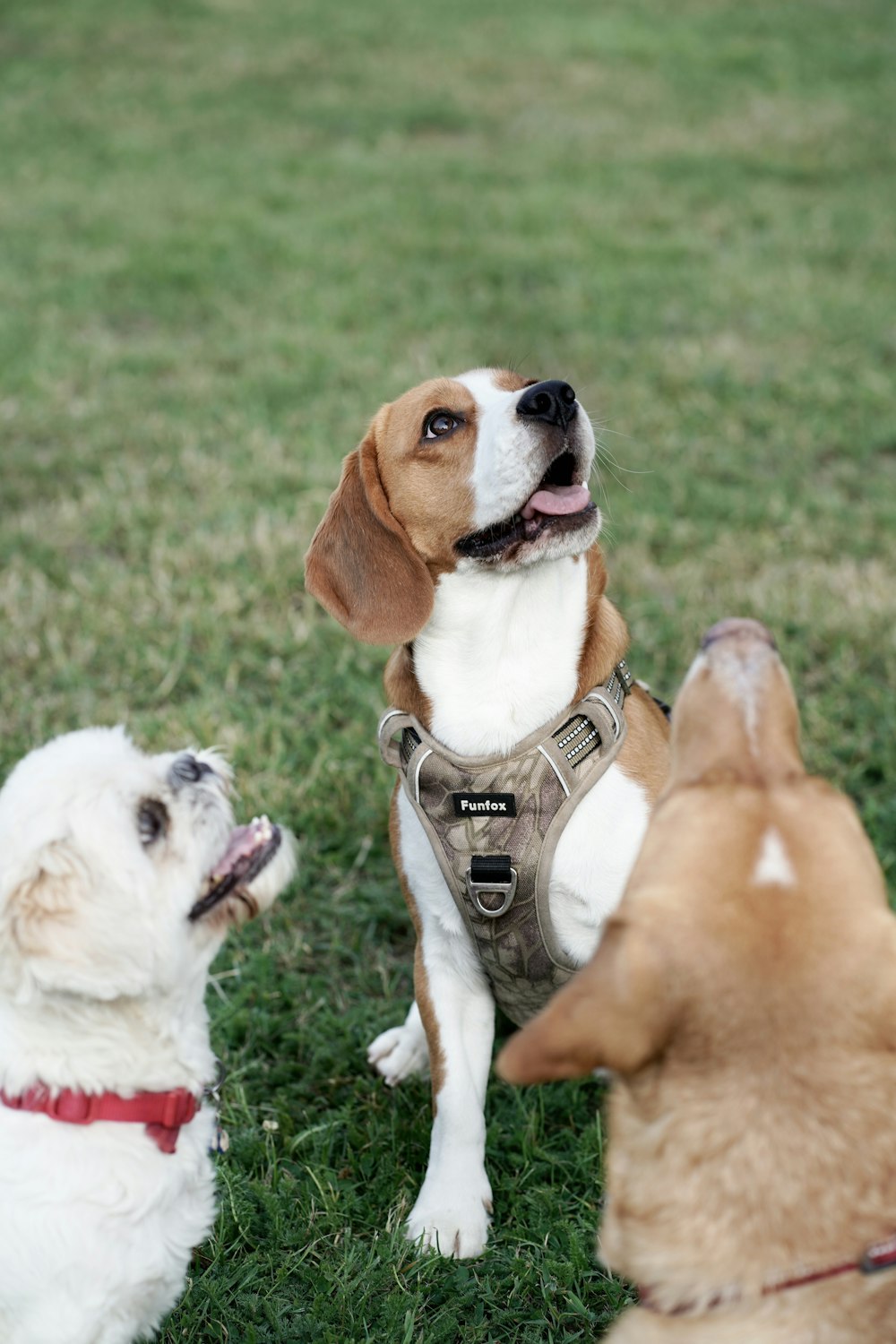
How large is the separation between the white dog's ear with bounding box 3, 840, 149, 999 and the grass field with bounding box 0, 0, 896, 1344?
1086mm

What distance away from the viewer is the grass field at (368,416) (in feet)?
10.9

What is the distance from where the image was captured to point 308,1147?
337 cm

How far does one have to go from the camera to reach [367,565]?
11.5ft

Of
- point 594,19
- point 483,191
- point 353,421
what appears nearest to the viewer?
point 353,421

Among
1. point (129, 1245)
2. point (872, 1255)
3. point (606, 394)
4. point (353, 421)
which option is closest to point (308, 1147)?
point (129, 1245)

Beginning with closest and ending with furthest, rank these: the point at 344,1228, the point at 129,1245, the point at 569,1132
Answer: the point at 129,1245 → the point at 344,1228 → the point at 569,1132

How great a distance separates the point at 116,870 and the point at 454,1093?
4.20 feet

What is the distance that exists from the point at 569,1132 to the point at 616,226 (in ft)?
28.0

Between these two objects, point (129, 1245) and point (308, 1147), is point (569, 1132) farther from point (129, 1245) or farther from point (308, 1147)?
point (129, 1245)

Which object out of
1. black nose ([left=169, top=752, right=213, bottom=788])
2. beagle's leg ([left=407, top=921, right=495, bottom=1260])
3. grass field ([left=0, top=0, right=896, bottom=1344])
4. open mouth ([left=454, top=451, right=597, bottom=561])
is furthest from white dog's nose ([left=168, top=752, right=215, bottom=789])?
grass field ([left=0, top=0, right=896, bottom=1344])

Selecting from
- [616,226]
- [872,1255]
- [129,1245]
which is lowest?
[616,226]

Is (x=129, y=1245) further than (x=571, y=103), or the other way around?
(x=571, y=103)

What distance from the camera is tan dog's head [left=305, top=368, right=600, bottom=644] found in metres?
3.38

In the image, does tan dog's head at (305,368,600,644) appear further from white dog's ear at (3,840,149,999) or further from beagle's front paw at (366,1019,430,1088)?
white dog's ear at (3,840,149,999)
